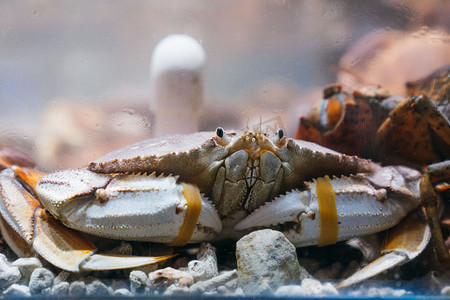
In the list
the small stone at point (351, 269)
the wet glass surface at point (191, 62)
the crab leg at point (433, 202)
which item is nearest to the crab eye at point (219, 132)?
the wet glass surface at point (191, 62)

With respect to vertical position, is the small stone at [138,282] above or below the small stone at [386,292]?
below

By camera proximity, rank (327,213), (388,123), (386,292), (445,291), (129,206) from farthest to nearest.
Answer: (388,123) < (327,213) < (129,206) < (386,292) < (445,291)

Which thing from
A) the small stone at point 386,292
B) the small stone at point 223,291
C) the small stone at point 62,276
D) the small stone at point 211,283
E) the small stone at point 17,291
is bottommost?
the small stone at point 62,276

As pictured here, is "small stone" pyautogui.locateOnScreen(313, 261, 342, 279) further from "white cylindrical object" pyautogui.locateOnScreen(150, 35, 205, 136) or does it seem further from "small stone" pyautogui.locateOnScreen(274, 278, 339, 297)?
"white cylindrical object" pyautogui.locateOnScreen(150, 35, 205, 136)

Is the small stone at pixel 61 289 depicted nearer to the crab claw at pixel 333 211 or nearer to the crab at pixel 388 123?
the crab claw at pixel 333 211

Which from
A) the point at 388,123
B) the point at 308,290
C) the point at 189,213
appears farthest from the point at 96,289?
the point at 388,123

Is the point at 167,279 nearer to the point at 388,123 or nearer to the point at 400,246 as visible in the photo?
the point at 400,246
